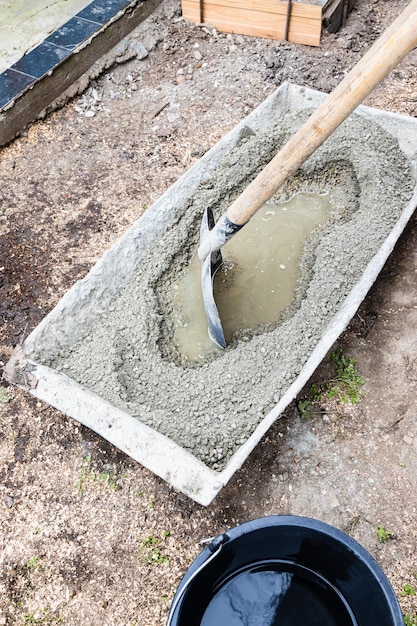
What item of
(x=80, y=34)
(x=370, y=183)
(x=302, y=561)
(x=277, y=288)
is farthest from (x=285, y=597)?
(x=80, y=34)

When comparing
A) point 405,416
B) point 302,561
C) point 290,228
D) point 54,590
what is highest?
point 290,228

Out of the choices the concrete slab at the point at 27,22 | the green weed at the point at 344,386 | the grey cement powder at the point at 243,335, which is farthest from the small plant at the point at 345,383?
the concrete slab at the point at 27,22

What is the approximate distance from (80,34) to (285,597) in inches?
178

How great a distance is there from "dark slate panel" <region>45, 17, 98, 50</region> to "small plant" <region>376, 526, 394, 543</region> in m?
4.20

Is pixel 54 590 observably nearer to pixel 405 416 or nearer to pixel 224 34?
pixel 405 416

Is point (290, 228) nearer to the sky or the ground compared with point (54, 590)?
nearer to the sky

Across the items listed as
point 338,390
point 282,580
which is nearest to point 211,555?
point 282,580

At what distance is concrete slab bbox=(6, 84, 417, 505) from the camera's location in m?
2.24

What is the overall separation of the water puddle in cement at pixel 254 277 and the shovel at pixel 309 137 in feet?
0.35

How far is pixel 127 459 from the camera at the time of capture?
289cm

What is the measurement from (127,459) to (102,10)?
402 cm

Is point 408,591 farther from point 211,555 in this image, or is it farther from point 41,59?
point 41,59

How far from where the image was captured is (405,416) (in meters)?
2.93

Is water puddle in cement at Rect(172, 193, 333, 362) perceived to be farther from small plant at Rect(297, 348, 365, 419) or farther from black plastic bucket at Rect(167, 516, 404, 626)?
black plastic bucket at Rect(167, 516, 404, 626)
